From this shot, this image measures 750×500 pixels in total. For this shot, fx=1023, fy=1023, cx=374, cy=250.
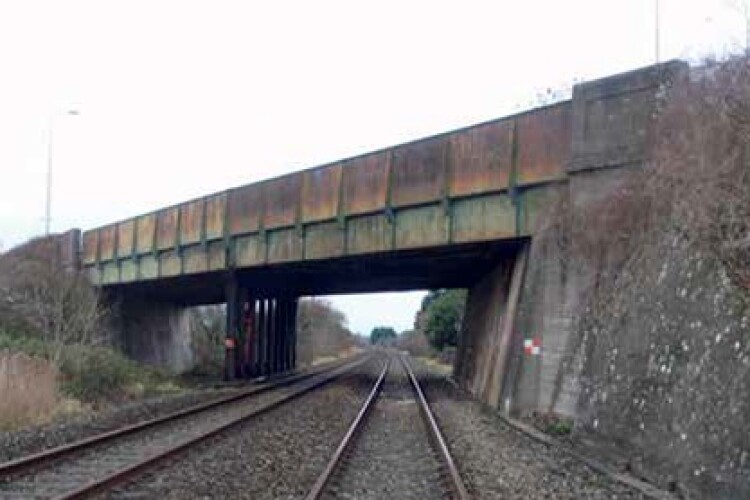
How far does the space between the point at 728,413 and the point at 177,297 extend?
4912 cm

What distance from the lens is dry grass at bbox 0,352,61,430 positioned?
20.0m

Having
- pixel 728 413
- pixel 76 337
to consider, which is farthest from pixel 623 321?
pixel 76 337

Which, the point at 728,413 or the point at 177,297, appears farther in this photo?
the point at 177,297

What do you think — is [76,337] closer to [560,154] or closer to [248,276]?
[248,276]

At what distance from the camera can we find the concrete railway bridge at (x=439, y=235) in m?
20.2

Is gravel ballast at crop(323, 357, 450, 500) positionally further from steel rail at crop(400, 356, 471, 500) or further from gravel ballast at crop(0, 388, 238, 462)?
gravel ballast at crop(0, 388, 238, 462)

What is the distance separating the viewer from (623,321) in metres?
15.7

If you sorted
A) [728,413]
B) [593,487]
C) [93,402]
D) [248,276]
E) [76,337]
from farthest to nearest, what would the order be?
1. [248,276]
2. [76,337]
3. [93,402]
4. [593,487]
5. [728,413]

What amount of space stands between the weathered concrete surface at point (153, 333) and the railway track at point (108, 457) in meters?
29.6

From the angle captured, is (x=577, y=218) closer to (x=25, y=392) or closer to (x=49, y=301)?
(x=25, y=392)

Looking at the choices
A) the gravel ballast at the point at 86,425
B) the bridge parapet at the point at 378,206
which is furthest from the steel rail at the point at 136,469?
the bridge parapet at the point at 378,206

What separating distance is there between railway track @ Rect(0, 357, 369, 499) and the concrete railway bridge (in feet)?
21.6

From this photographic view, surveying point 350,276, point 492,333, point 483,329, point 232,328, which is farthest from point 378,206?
point 350,276

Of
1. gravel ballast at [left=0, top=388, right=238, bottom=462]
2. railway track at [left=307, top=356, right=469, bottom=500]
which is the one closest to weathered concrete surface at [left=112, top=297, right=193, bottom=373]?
gravel ballast at [left=0, top=388, right=238, bottom=462]
